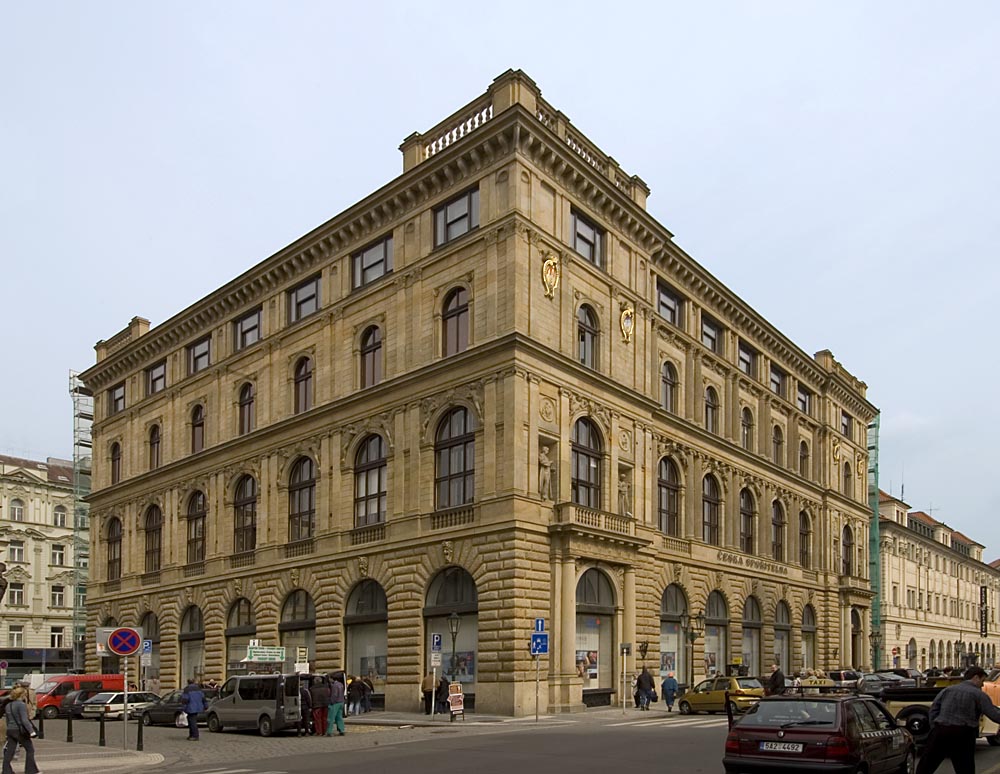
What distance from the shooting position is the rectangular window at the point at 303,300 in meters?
52.4

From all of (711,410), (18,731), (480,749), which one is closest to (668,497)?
(711,410)

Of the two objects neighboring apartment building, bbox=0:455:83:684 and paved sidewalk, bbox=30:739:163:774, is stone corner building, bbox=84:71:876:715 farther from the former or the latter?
neighboring apartment building, bbox=0:455:83:684

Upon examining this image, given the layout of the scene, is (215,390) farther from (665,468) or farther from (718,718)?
(718,718)

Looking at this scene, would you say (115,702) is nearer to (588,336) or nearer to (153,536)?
(153,536)

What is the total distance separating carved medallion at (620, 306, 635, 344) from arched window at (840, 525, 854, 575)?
34670mm

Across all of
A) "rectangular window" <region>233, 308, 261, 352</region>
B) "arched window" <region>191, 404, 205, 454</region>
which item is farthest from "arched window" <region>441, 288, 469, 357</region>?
"arched window" <region>191, 404, 205, 454</region>

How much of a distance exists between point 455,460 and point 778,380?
32.1 m

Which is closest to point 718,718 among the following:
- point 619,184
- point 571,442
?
point 571,442

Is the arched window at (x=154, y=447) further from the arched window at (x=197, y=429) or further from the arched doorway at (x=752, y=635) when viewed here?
the arched doorway at (x=752, y=635)

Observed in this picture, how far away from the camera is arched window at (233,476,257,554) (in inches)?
2154

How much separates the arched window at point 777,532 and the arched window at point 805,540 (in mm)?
3435

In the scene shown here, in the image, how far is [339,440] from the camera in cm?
4853

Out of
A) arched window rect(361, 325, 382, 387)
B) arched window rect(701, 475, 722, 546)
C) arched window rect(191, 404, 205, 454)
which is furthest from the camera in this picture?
arched window rect(191, 404, 205, 454)

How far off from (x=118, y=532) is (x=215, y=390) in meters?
15.7
